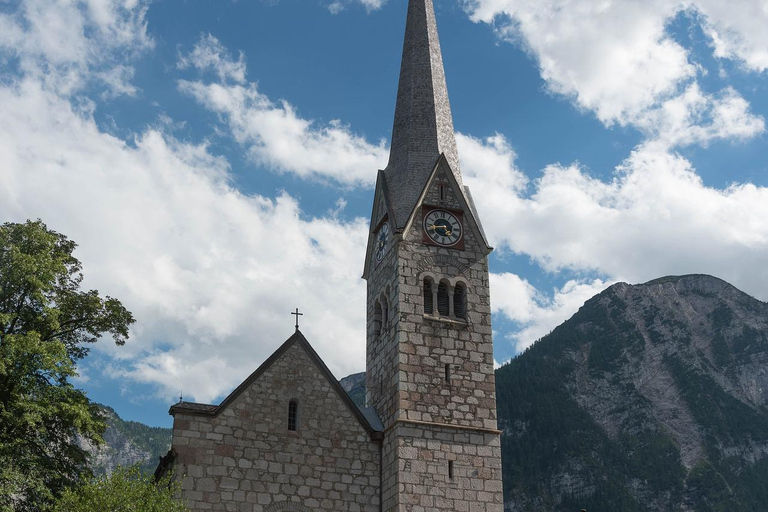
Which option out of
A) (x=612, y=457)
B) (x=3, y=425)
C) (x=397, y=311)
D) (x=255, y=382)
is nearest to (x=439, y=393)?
(x=397, y=311)

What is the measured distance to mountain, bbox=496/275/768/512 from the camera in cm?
15912

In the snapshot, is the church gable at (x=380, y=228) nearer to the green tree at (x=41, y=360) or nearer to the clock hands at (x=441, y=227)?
the clock hands at (x=441, y=227)

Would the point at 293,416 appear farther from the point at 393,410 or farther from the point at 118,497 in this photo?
the point at 118,497

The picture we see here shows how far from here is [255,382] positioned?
31.5m

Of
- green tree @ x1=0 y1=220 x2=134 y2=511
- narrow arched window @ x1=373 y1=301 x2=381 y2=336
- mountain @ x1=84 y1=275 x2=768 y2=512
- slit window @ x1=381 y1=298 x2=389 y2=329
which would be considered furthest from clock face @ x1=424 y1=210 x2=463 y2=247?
mountain @ x1=84 y1=275 x2=768 y2=512

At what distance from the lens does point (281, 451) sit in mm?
30516

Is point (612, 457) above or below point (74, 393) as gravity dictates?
above

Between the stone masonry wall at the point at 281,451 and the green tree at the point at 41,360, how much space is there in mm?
3530

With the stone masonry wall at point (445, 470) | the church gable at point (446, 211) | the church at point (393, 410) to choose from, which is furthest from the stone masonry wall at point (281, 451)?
the church gable at point (446, 211)

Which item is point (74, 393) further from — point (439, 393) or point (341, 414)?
point (439, 393)

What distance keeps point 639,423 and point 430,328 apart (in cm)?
15607

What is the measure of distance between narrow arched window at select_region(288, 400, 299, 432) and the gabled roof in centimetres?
150

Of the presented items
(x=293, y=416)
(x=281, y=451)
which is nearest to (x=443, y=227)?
(x=293, y=416)

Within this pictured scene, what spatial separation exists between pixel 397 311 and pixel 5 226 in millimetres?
13857
